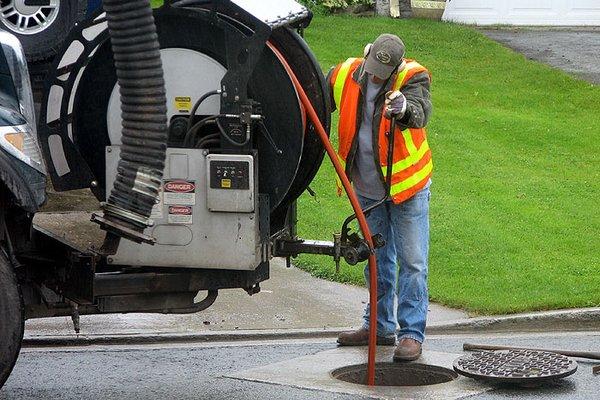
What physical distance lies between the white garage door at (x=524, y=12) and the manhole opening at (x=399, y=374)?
51.3 feet

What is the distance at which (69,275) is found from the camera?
5.63 m

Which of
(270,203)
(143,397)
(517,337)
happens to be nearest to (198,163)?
(270,203)

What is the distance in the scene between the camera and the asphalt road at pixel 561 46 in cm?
1806

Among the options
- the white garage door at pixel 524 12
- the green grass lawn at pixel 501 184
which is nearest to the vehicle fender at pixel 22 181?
the green grass lawn at pixel 501 184

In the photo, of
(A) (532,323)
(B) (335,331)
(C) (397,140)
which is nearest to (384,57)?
(C) (397,140)

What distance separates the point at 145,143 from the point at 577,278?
4.70 meters

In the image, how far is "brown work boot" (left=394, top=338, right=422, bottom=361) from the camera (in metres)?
6.84

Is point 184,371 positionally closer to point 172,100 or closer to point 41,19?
point 172,100

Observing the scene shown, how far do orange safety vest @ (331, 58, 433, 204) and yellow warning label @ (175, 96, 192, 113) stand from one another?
127cm

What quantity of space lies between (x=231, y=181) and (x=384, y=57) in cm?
142

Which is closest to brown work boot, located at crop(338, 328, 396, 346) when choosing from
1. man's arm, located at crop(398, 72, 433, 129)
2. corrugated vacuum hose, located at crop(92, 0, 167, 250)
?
man's arm, located at crop(398, 72, 433, 129)

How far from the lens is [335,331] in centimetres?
796

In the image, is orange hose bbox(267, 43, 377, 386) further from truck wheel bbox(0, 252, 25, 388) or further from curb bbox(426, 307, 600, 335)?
curb bbox(426, 307, 600, 335)

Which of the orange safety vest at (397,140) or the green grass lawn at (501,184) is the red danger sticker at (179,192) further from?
the green grass lawn at (501,184)
